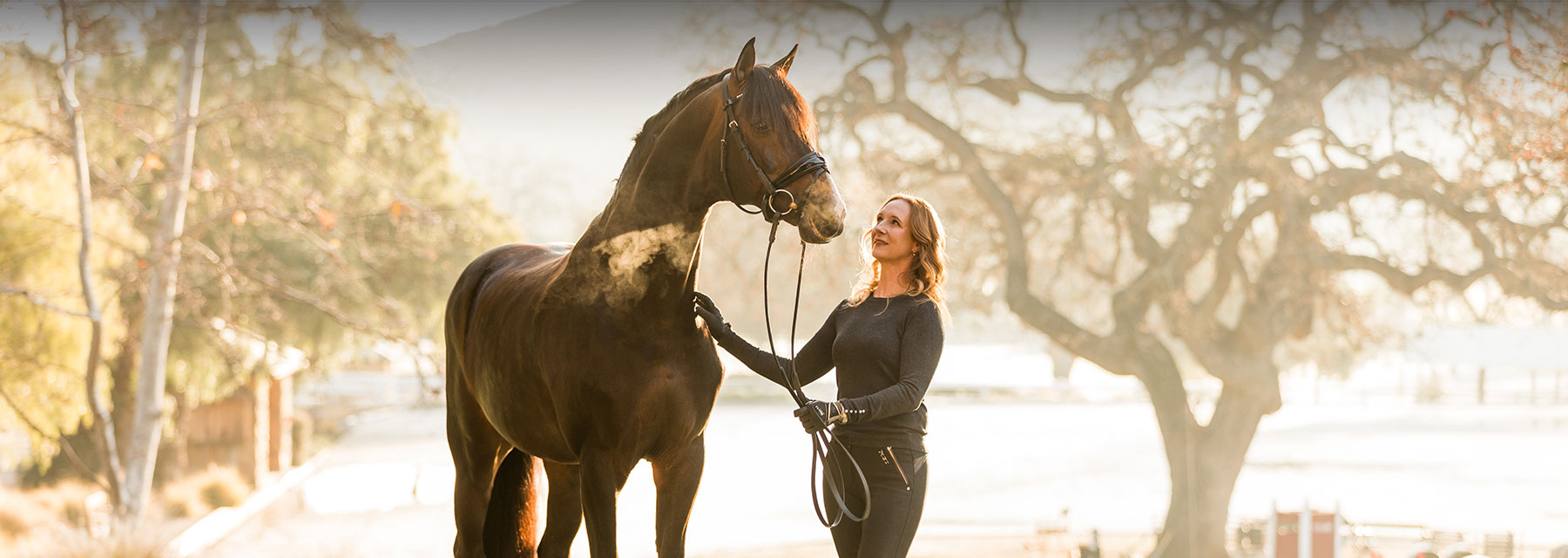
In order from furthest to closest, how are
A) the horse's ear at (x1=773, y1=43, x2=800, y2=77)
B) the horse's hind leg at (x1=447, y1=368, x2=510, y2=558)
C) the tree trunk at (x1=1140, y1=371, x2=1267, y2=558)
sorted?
the tree trunk at (x1=1140, y1=371, x2=1267, y2=558) < the horse's hind leg at (x1=447, y1=368, x2=510, y2=558) < the horse's ear at (x1=773, y1=43, x2=800, y2=77)

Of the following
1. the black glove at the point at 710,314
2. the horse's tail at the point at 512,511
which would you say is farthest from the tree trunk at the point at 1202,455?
the black glove at the point at 710,314

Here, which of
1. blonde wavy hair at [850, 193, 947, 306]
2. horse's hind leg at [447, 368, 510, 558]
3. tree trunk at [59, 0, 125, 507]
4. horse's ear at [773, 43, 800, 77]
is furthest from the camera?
tree trunk at [59, 0, 125, 507]

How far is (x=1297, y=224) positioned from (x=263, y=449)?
63.8 ft

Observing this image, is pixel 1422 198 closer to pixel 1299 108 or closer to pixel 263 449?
pixel 1299 108

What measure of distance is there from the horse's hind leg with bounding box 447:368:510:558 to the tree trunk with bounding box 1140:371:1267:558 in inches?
528

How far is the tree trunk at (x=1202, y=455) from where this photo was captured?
15.1 m

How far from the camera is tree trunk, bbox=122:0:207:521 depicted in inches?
382

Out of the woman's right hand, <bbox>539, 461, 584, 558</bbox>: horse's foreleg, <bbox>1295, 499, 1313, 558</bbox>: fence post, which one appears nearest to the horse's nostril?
the woman's right hand

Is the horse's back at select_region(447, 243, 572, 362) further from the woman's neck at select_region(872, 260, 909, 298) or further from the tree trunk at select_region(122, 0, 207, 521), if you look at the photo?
the tree trunk at select_region(122, 0, 207, 521)

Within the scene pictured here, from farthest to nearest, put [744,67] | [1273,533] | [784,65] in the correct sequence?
[1273,533], [784,65], [744,67]

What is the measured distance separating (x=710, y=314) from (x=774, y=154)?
50 centimetres

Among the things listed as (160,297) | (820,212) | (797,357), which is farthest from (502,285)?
(160,297)

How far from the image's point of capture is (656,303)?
2.37 meters

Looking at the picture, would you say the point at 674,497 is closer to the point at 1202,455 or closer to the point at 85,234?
the point at 85,234
